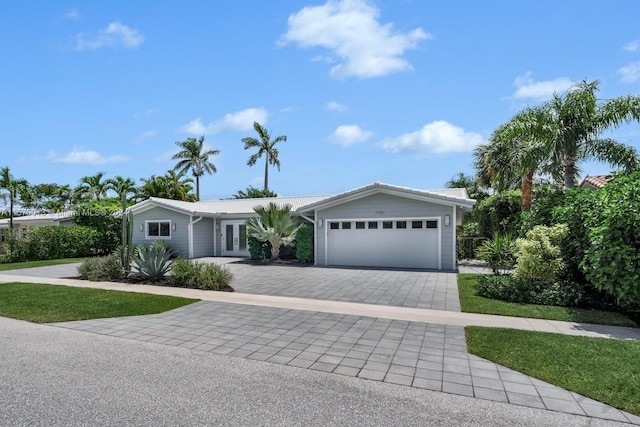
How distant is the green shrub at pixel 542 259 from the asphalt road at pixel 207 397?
5970 mm

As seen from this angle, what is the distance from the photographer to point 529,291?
8.45 m

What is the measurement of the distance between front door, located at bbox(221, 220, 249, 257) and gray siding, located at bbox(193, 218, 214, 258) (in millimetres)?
760

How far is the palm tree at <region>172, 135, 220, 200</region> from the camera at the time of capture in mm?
38531

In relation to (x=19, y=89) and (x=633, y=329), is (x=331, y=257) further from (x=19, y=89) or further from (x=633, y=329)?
(x=19, y=89)

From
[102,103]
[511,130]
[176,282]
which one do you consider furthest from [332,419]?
[102,103]

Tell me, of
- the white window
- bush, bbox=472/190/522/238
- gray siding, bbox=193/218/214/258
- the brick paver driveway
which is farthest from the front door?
bush, bbox=472/190/522/238

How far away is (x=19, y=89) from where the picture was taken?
12.3m

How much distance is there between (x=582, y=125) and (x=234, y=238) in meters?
17.4

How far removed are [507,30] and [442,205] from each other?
277 inches

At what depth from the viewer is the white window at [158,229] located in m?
21.1

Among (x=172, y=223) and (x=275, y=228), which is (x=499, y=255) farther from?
(x=172, y=223)

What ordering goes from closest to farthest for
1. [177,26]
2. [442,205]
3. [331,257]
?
[177,26]
[442,205]
[331,257]

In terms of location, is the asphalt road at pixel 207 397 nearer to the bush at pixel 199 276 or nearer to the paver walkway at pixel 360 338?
the paver walkway at pixel 360 338

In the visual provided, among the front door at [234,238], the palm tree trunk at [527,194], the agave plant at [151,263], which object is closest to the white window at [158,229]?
the front door at [234,238]
